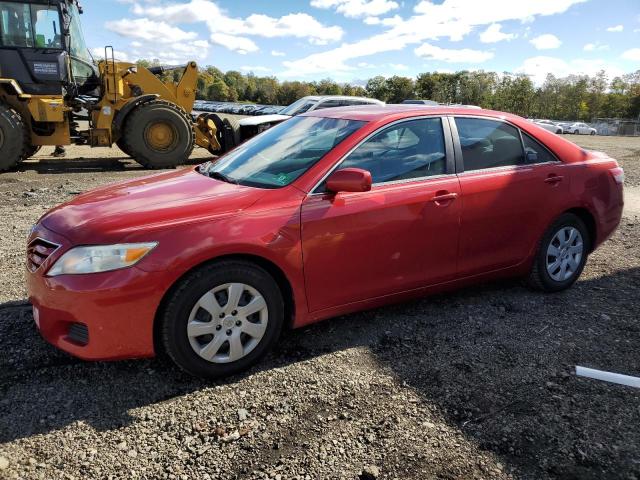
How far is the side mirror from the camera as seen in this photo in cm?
317

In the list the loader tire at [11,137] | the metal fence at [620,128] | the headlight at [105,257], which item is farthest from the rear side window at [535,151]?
the metal fence at [620,128]

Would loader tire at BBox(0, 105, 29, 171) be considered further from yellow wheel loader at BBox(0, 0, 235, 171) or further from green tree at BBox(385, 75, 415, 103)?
green tree at BBox(385, 75, 415, 103)

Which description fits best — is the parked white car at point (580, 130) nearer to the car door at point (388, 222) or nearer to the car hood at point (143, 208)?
the car door at point (388, 222)

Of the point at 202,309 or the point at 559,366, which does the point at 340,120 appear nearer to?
the point at 202,309

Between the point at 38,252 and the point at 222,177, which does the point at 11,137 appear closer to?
the point at 222,177

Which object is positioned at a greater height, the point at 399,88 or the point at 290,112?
the point at 399,88

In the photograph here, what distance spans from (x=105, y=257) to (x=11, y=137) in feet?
29.7

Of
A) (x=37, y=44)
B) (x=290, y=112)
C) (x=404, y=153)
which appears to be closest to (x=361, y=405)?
(x=404, y=153)

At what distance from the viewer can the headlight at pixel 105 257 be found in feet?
9.01

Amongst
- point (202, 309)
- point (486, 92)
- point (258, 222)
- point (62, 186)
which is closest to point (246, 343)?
point (202, 309)

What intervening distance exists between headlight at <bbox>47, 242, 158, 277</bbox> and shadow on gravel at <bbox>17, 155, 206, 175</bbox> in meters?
9.22

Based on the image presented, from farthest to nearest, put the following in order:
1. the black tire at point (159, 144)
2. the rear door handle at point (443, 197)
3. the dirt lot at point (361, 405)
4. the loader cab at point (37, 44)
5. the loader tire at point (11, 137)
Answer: the black tire at point (159, 144), the loader cab at point (37, 44), the loader tire at point (11, 137), the rear door handle at point (443, 197), the dirt lot at point (361, 405)

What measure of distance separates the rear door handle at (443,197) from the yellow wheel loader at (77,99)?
9.35 meters

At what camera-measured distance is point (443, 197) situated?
3.67 m
